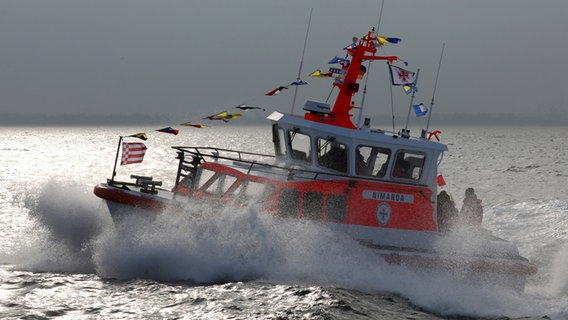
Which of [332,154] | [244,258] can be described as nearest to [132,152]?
[244,258]

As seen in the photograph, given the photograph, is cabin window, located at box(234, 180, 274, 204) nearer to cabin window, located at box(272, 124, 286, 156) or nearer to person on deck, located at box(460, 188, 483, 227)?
cabin window, located at box(272, 124, 286, 156)

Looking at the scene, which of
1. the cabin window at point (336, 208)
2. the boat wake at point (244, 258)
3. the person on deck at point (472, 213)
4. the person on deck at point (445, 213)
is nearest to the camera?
the boat wake at point (244, 258)

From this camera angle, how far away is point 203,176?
1294cm

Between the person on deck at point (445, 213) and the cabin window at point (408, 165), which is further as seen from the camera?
the person on deck at point (445, 213)

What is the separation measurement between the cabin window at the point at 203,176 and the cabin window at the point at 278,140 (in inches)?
70.5

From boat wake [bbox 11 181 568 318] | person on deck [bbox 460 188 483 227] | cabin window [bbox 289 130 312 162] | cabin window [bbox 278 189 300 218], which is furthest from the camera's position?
person on deck [bbox 460 188 483 227]

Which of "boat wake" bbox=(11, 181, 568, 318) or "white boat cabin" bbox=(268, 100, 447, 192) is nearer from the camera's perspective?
"boat wake" bbox=(11, 181, 568, 318)

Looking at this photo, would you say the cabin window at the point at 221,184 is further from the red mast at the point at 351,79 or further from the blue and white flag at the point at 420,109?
the blue and white flag at the point at 420,109

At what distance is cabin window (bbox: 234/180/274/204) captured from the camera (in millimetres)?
12398

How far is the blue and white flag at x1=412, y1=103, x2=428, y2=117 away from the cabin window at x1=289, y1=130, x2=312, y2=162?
2.64 metres

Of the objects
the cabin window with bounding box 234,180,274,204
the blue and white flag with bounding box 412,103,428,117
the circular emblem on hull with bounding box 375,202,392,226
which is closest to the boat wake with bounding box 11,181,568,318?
the cabin window with bounding box 234,180,274,204

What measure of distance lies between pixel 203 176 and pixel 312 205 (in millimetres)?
2340

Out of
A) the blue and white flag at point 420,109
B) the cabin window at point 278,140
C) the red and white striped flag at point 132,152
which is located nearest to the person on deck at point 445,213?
the blue and white flag at point 420,109

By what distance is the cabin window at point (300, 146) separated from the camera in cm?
1326
